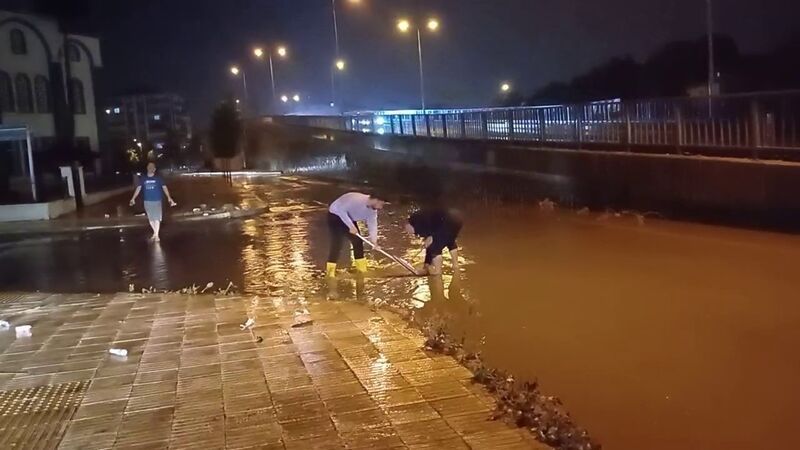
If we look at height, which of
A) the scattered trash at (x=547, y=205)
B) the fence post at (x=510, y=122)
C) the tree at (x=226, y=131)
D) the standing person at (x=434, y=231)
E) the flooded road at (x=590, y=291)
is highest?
the tree at (x=226, y=131)

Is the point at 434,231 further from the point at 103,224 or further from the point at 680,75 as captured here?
the point at 680,75

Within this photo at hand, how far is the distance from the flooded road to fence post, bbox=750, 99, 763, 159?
1.49 m

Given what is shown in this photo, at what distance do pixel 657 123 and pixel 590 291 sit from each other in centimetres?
767

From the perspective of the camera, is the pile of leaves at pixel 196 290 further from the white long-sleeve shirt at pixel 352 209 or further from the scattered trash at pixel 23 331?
the scattered trash at pixel 23 331

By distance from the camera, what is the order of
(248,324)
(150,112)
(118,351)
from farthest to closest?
(150,112)
(248,324)
(118,351)

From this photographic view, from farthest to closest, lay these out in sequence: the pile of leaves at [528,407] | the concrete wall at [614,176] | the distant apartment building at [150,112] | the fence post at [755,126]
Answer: the distant apartment building at [150,112] → the fence post at [755,126] → the concrete wall at [614,176] → the pile of leaves at [528,407]

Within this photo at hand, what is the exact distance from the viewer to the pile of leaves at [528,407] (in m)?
4.79

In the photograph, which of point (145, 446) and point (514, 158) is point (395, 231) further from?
point (145, 446)

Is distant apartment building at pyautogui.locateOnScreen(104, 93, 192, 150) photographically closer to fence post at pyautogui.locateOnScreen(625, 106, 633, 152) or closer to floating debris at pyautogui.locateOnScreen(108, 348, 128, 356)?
fence post at pyautogui.locateOnScreen(625, 106, 633, 152)

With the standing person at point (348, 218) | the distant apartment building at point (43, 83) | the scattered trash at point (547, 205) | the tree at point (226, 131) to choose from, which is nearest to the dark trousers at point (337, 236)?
the standing person at point (348, 218)

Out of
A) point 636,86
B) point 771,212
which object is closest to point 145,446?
point 771,212

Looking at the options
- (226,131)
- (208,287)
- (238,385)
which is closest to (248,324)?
(238,385)

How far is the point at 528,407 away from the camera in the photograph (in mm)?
5223

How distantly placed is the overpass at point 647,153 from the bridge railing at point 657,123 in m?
0.02
